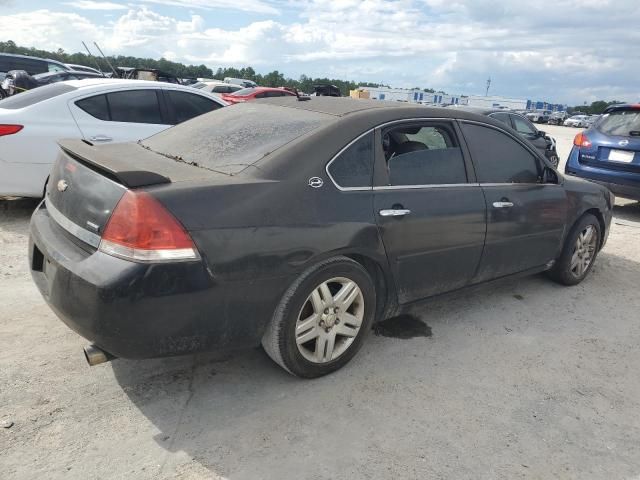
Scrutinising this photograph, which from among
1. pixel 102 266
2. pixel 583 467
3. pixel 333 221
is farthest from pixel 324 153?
pixel 583 467

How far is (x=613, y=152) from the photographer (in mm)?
7441

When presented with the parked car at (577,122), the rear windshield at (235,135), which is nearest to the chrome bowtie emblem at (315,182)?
the rear windshield at (235,135)

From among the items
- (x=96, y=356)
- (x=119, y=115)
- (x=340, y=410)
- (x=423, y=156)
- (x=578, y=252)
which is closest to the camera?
(x=96, y=356)

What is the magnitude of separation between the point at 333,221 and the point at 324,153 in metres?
0.39

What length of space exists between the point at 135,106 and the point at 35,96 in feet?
3.38

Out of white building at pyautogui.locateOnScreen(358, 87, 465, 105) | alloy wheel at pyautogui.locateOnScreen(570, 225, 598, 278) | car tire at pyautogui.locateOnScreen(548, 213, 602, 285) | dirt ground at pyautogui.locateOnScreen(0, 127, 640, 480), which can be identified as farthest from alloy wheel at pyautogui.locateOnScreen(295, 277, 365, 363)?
white building at pyautogui.locateOnScreen(358, 87, 465, 105)

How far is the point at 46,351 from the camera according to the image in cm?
311


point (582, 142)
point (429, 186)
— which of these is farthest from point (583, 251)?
point (582, 142)

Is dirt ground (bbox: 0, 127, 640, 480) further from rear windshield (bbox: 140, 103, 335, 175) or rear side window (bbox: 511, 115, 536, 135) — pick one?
rear side window (bbox: 511, 115, 536, 135)

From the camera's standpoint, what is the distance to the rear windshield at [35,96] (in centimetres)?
551

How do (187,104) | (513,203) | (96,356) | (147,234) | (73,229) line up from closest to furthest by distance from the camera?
(147,234) → (96,356) → (73,229) → (513,203) → (187,104)

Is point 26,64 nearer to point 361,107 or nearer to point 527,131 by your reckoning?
point 527,131

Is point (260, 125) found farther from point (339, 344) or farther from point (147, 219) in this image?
point (339, 344)

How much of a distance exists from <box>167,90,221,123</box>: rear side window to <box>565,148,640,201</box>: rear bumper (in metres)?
5.60
